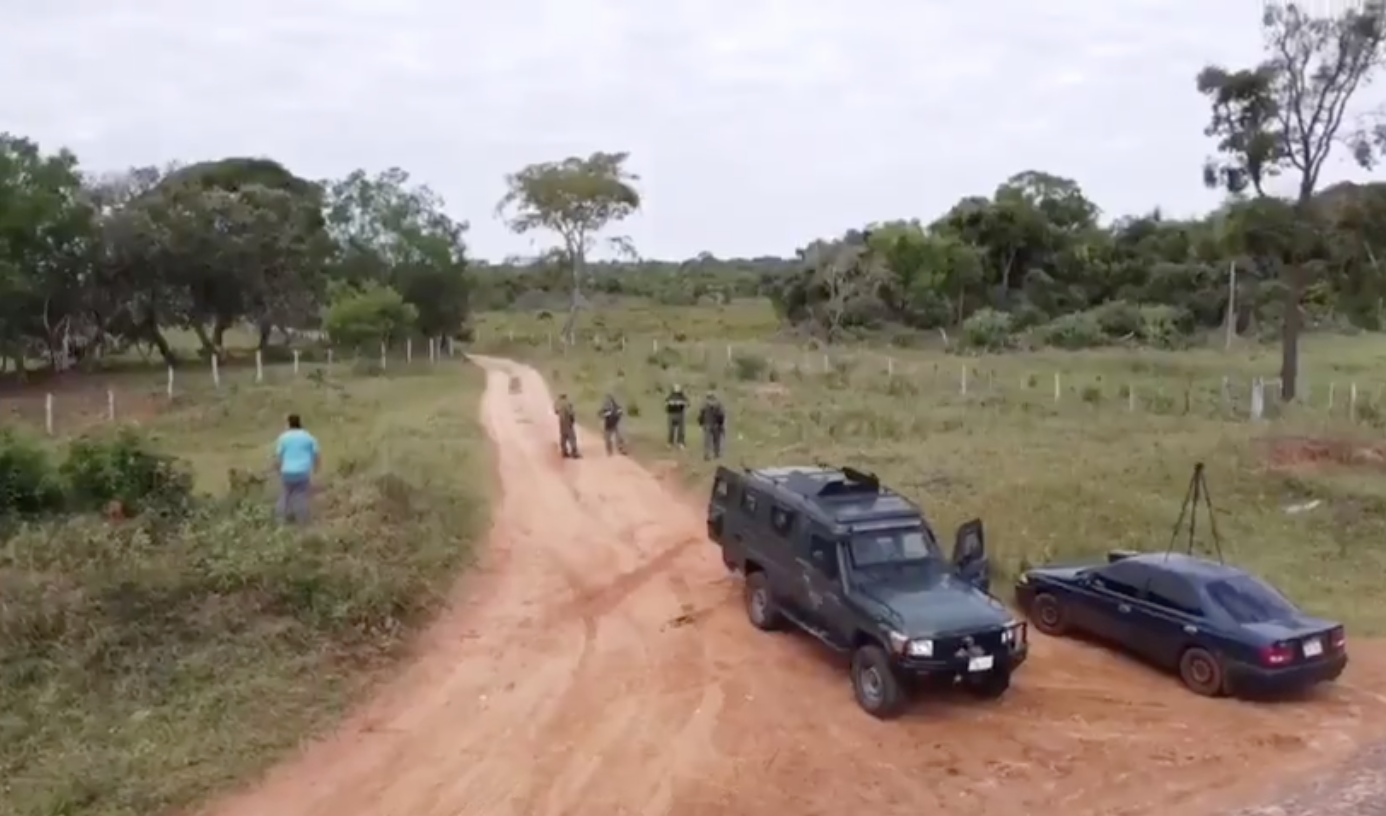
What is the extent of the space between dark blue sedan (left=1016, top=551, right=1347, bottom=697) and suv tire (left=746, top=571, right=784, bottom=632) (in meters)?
3.45

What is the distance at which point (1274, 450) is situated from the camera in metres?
26.2

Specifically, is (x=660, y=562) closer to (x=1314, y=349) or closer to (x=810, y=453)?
(x=810, y=453)

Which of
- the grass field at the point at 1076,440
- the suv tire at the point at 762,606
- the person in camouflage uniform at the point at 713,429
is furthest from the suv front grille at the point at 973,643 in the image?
the person in camouflage uniform at the point at 713,429

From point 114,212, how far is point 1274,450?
38352 millimetres

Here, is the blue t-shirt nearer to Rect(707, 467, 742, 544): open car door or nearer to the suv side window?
Rect(707, 467, 742, 544): open car door

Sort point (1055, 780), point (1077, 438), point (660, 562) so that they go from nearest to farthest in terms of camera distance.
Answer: point (1055, 780), point (660, 562), point (1077, 438)

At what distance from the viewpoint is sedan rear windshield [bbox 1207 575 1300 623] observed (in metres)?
14.1

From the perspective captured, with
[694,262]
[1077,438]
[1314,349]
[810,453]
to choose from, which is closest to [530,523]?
[810,453]

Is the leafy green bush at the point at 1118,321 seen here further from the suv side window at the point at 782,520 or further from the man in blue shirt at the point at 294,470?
the man in blue shirt at the point at 294,470

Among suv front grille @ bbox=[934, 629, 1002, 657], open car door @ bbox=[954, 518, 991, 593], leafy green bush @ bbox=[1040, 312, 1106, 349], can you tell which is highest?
leafy green bush @ bbox=[1040, 312, 1106, 349]

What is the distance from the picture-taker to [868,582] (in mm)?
13758

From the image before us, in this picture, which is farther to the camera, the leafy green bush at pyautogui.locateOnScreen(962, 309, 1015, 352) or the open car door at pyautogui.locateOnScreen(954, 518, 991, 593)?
the leafy green bush at pyautogui.locateOnScreen(962, 309, 1015, 352)

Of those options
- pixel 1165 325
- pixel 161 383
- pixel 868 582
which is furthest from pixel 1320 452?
pixel 1165 325

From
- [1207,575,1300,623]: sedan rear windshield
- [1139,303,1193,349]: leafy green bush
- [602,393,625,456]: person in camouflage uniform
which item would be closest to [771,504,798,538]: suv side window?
[1207,575,1300,623]: sedan rear windshield
